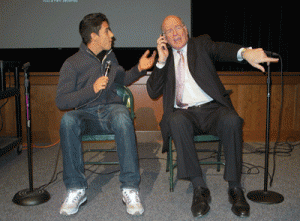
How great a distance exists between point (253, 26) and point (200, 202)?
2962 mm

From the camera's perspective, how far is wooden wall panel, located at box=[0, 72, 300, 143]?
11.9 feet

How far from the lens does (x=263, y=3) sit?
3.99 metres

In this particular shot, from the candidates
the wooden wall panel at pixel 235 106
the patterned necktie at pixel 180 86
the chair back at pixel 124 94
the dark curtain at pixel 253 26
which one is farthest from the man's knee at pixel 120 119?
the dark curtain at pixel 253 26

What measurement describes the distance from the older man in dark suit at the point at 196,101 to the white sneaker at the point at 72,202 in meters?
0.65

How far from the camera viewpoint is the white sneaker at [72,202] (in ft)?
6.02

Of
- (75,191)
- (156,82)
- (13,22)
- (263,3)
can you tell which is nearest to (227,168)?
(156,82)

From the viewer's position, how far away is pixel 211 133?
2.13 m

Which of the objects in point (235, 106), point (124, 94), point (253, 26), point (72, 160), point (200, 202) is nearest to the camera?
point (200, 202)

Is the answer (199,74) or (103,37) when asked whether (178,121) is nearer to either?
(199,74)

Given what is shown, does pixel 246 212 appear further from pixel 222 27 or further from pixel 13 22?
pixel 13 22

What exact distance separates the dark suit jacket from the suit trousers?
136 millimetres

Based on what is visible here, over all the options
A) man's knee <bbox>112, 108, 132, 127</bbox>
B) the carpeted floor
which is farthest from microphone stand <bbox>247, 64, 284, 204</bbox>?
man's knee <bbox>112, 108, 132, 127</bbox>

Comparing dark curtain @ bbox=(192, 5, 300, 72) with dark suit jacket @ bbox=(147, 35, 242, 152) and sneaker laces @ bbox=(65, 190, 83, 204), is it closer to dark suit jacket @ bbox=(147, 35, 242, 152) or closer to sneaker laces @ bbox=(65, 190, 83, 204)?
dark suit jacket @ bbox=(147, 35, 242, 152)

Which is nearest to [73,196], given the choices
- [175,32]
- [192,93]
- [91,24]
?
[192,93]
